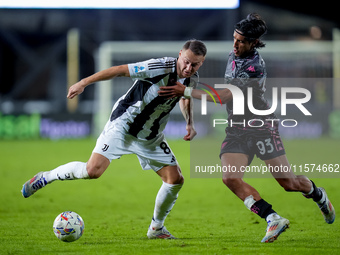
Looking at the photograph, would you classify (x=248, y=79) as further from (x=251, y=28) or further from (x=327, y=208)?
(x=327, y=208)

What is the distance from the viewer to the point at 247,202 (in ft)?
19.6

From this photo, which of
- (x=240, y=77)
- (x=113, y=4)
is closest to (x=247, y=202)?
(x=240, y=77)

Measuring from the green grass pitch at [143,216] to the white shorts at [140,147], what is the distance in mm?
817

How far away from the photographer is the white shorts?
20.4 feet

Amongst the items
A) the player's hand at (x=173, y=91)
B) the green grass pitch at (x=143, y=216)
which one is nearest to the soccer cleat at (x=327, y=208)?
the green grass pitch at (x=143, y=216)

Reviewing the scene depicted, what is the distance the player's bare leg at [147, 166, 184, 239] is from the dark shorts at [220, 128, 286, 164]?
1.82ft

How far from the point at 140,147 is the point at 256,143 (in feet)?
3.92

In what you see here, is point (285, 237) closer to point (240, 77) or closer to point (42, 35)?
point (240, 77)

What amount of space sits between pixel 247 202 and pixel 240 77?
1.24 metres

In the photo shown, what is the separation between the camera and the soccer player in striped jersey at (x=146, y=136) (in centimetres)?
602

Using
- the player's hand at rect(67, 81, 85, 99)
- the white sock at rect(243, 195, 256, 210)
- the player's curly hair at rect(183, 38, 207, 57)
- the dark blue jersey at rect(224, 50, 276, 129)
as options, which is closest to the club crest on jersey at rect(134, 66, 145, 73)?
the player's curly hair at rect(183, 38, 207, 57)

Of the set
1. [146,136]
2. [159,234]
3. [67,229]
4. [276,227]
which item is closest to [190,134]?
[146,136]

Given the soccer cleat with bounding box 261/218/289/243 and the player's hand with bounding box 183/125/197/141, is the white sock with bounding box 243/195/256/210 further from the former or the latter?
the player's hand with bounding box 183/125/197/141

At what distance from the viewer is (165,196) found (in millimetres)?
6309
